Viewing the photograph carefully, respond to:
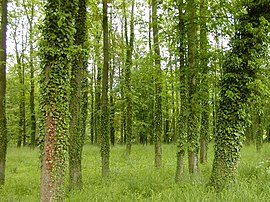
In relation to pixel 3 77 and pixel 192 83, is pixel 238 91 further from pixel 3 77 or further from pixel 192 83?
pixel 3 77

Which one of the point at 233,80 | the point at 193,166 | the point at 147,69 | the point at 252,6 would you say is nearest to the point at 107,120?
the point at 147,69

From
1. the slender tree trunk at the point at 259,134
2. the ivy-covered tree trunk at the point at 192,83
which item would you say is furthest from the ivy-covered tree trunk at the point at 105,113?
the slender tree trunk at the point at 259,134

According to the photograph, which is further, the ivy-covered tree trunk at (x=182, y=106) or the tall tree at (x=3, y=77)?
the tall tree at (x=3, y=77)

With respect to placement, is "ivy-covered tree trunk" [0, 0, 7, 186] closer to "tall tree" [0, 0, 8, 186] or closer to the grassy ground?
"tall tree" [0, 0, 8, 186]

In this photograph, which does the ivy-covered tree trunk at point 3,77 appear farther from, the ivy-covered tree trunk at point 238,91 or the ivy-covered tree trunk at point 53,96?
the ivy-covered tree trunk at point 238,91

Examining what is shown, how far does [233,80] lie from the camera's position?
7.02 metres

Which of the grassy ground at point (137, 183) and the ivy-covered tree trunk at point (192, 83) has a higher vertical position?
the ivy-covered tree trunk at point (192, 83)

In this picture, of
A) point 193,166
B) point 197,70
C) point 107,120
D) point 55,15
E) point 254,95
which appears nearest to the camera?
point 55,15

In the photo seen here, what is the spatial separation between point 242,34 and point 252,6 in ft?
2.18

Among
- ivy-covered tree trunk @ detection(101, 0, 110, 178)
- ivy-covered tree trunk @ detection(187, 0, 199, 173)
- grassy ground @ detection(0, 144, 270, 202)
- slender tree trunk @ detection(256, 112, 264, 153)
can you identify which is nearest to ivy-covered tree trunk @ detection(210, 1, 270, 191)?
Result: grassy ground @ detection(0, 144, 270, 202)

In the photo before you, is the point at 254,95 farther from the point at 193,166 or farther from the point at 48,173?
the point at 48,173

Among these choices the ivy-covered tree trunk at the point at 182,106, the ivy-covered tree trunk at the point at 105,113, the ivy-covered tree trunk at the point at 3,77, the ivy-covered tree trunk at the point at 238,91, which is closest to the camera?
the ivy-covered tree trunk at the point at 238,91

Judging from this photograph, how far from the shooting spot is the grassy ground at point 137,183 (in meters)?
5.39

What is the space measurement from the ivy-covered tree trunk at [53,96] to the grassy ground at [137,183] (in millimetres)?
1212
